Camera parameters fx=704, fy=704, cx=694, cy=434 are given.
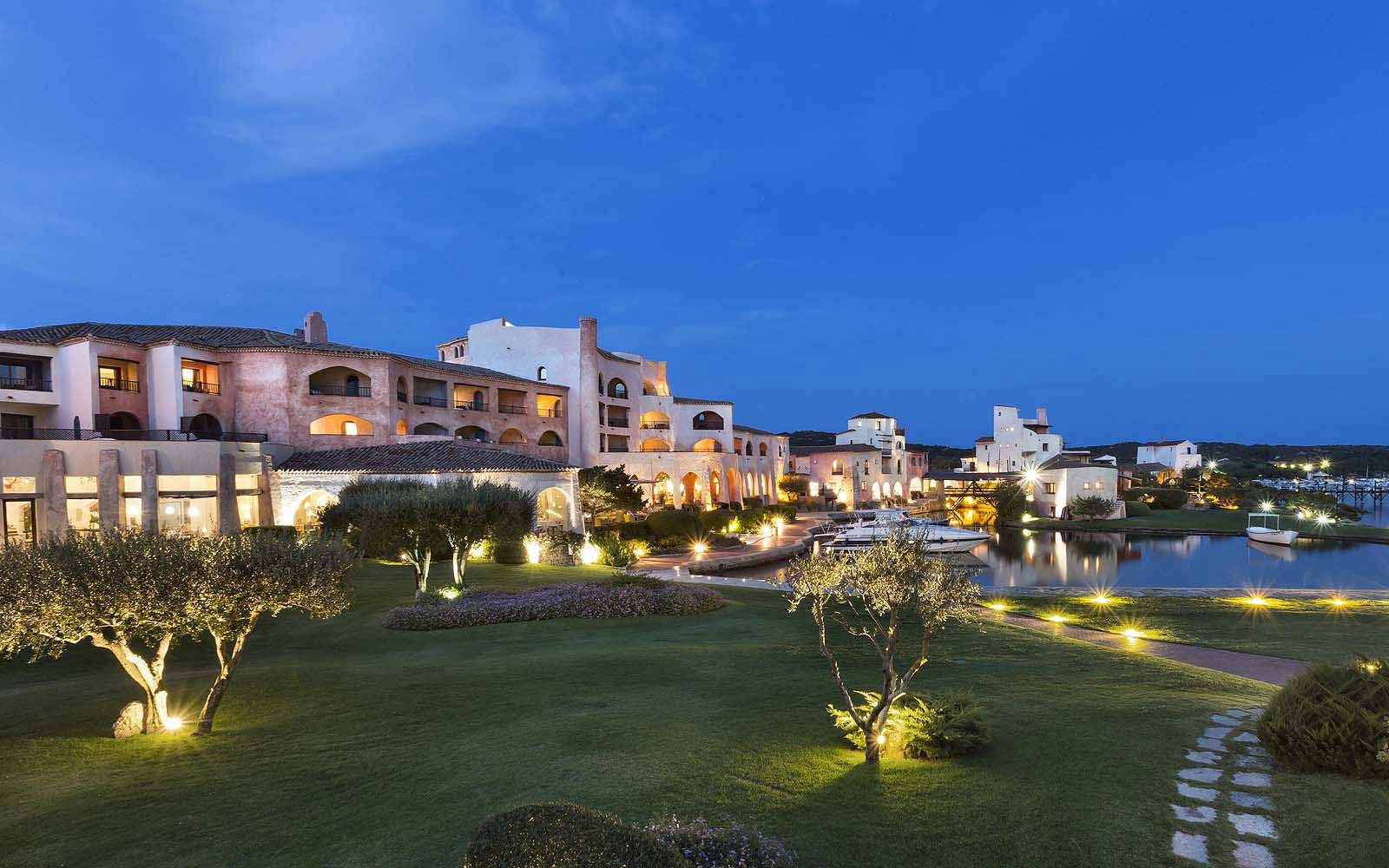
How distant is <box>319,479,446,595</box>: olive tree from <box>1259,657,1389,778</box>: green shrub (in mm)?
18294

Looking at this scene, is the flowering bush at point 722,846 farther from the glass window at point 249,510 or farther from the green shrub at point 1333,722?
the glass window at point 249,510

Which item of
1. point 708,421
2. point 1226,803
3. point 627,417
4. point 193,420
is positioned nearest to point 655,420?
point 627,417

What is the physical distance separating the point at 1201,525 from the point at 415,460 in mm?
56781

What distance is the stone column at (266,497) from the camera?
30.8m

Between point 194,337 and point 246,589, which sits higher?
point 194,337

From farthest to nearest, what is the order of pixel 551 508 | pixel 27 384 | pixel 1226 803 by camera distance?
pixel 551 508
pixel 27 384
pixel 1226 803

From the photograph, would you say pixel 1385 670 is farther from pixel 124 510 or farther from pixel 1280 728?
pixel 124 510

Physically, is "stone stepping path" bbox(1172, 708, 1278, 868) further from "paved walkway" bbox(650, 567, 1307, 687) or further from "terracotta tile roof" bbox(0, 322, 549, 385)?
"terracotta tile roof" bbox(0, 322, 549, 385)

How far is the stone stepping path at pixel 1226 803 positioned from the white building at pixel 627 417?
1766 inches

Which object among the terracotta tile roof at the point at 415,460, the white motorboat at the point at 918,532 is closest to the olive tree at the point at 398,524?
the terracotta tile roof at the point at 415,460

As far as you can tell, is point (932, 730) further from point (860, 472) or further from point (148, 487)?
point (860, 472)

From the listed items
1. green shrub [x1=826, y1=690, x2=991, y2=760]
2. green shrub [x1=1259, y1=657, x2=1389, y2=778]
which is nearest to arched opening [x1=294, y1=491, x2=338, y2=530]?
green shrub [x1=826, y1=690, x2=991, y2=760]

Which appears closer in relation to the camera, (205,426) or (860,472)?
(205,426)

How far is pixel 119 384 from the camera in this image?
33781mm
